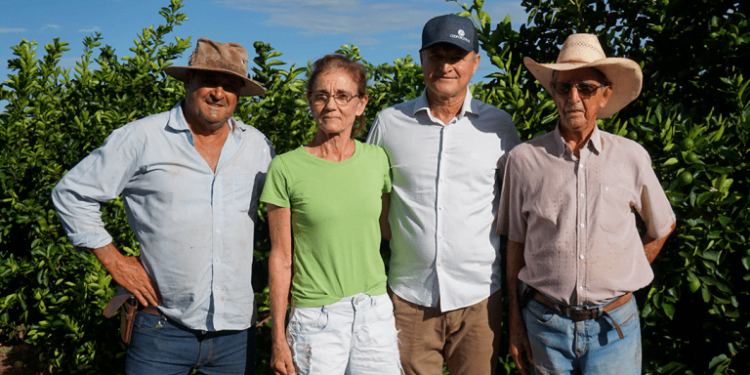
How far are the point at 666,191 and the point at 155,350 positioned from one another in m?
2.58

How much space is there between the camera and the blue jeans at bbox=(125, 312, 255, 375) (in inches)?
99.3

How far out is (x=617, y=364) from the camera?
8.00 feet

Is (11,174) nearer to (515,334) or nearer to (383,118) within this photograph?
(383,118)

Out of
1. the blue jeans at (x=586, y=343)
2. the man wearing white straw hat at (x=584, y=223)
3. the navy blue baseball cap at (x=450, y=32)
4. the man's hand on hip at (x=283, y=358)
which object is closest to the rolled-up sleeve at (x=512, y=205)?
the man wearing white straw hat at (x=584, y=223)

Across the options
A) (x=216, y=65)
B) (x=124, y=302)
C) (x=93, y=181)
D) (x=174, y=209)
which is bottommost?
(x=124, y=302)

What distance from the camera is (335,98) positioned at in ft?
8.05

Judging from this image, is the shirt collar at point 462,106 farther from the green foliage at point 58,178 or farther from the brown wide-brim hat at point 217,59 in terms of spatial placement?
the green foliage at point 58,178

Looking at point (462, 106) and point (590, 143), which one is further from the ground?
point (462, 106)

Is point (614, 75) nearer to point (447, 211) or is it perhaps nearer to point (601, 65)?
point (601, 65)

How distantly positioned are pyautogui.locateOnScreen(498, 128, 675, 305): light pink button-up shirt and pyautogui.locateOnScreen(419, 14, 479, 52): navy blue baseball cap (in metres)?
0.62

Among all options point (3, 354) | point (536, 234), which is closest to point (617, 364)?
point (536, 234)

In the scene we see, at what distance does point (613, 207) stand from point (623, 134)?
0.60 metres

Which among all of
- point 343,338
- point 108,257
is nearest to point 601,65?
point 343,338

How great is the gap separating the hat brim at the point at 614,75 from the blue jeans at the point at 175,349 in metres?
1.98
